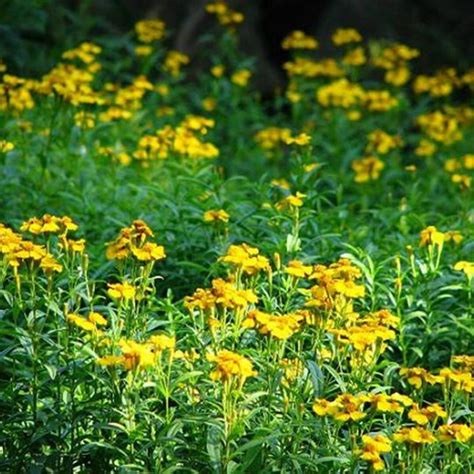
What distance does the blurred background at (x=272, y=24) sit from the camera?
28.9ft

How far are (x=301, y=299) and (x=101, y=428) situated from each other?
3.62ft

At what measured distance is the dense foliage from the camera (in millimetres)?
3463

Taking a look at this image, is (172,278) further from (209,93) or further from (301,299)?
(209,93)

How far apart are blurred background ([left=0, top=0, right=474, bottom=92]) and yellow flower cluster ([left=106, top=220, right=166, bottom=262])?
4722mm

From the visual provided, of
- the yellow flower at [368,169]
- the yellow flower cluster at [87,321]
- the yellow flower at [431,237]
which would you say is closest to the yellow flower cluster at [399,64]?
the yellow flower at [368,169]

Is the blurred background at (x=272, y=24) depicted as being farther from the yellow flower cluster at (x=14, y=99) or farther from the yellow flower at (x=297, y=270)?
the yellow flower at (x=297, y=270)

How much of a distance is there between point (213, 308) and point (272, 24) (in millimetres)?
7276

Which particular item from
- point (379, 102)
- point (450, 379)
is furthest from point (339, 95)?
point (450, 379)

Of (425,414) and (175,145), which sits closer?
(425,414)

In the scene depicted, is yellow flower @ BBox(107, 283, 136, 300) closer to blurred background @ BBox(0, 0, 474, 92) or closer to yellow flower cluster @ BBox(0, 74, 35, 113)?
yellow flower cluster @ BBox(0, 74, 35, 113)

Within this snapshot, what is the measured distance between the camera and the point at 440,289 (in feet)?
14.9

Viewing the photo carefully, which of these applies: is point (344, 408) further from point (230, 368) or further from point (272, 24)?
point (272, 24)

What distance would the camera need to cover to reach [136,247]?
371 centimetres

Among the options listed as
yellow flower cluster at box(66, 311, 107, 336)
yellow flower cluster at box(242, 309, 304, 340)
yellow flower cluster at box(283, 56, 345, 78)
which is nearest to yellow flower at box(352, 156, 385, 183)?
yellow flower cluster at box(283, 56, 345, 78)
